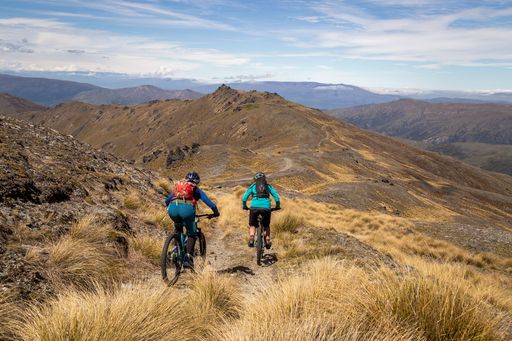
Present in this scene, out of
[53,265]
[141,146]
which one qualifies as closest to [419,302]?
[53,265]

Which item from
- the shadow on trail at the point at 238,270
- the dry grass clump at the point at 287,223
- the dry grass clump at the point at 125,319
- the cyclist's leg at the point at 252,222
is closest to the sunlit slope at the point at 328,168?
the dry grass clump at the point at 287,223

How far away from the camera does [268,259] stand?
11062mm

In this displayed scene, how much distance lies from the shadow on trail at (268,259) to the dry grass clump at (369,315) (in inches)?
221

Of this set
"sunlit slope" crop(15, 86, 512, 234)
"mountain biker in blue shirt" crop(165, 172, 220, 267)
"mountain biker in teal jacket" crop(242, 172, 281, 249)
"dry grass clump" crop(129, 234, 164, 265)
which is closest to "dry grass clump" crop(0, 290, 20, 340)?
"mountain biker in blue shirt" crop(165, 172, 220, 267)

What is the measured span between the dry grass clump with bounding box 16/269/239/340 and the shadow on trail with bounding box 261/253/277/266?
17.4ft

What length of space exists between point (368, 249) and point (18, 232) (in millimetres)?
10825

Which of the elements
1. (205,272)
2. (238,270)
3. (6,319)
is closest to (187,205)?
(205,272)

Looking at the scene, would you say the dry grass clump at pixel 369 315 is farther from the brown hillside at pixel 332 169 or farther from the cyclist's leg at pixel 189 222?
the brown hillside at pixel 332 169

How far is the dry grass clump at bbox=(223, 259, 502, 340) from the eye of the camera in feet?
12.3

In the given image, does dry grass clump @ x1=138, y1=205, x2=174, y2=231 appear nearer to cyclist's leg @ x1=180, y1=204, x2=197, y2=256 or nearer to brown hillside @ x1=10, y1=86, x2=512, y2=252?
cyclist's leg @ x1=180, y1=204, x2=197, y2=256

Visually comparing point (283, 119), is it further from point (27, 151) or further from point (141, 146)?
point (27, 151)

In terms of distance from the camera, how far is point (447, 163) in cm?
15125

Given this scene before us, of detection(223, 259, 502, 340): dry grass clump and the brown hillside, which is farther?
the brown hillside

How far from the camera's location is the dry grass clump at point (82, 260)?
246 inches
